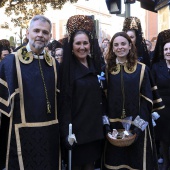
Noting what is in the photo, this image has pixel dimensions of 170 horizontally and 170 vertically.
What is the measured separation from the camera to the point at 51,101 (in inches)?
144

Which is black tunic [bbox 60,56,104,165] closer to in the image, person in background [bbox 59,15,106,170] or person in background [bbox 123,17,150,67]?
person in background [bbox 59,15,106,170]

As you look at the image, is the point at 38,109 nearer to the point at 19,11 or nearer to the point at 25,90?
the point at 25,90

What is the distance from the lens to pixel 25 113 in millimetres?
3535

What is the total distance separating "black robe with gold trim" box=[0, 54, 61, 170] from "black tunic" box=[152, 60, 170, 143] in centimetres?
228

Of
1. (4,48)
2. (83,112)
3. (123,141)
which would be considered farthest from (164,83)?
(4,48)

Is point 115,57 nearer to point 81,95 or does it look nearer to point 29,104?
point 81,95

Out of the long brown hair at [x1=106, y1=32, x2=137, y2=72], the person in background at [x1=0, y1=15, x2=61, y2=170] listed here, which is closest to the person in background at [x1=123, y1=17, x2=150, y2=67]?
the long brown hair at [x1=106, y1=32, x2=137, y2=72]

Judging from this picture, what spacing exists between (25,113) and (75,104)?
1.96 feet

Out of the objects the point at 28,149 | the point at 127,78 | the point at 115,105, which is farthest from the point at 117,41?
the point at 28,149

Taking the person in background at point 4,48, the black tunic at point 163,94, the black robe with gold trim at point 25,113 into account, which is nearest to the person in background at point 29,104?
the black robe with gold trim at point 25,113

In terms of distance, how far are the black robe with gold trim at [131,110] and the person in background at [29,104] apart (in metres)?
0.83

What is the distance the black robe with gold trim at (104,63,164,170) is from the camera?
13.7ft

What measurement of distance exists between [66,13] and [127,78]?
172 ft

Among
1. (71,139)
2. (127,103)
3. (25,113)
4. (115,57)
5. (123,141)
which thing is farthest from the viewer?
(115,57)
